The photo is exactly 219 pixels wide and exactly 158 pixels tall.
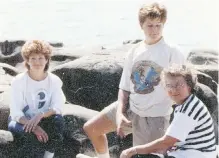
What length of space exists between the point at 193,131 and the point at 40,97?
4.77ft

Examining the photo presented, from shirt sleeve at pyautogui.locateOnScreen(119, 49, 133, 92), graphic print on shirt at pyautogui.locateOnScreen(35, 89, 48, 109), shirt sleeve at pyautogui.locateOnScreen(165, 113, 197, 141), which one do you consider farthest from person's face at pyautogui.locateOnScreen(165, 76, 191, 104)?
graphic print on shirt at pyautogui.locateOnScreen(35, 89, 48, 109)

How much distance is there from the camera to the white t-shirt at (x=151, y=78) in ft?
12.1

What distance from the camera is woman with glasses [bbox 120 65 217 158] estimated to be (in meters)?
3.12

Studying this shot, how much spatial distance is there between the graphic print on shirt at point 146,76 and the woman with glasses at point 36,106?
705 mm

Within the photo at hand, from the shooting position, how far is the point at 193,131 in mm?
3137

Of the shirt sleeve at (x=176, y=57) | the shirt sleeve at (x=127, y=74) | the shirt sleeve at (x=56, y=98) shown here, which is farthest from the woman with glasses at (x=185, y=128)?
the shirt sleeve at (x=56, y=98)

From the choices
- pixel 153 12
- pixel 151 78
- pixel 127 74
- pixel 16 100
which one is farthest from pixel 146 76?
pixel 16 100

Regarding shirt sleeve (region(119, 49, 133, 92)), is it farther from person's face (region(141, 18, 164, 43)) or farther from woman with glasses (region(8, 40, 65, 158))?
woman with glasses (region(8, 40, 65, 158))

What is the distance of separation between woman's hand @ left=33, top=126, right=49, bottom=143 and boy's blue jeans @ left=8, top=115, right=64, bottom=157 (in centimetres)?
3

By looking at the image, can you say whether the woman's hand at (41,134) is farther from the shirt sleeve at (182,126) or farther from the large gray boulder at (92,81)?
the large gray boulder at (92,81)

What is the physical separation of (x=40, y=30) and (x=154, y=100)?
7334mm

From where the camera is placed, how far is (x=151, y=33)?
3.73 metres

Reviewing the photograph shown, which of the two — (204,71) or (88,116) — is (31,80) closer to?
(88,116)

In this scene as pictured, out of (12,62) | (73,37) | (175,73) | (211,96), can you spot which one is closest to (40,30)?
(73,37)
